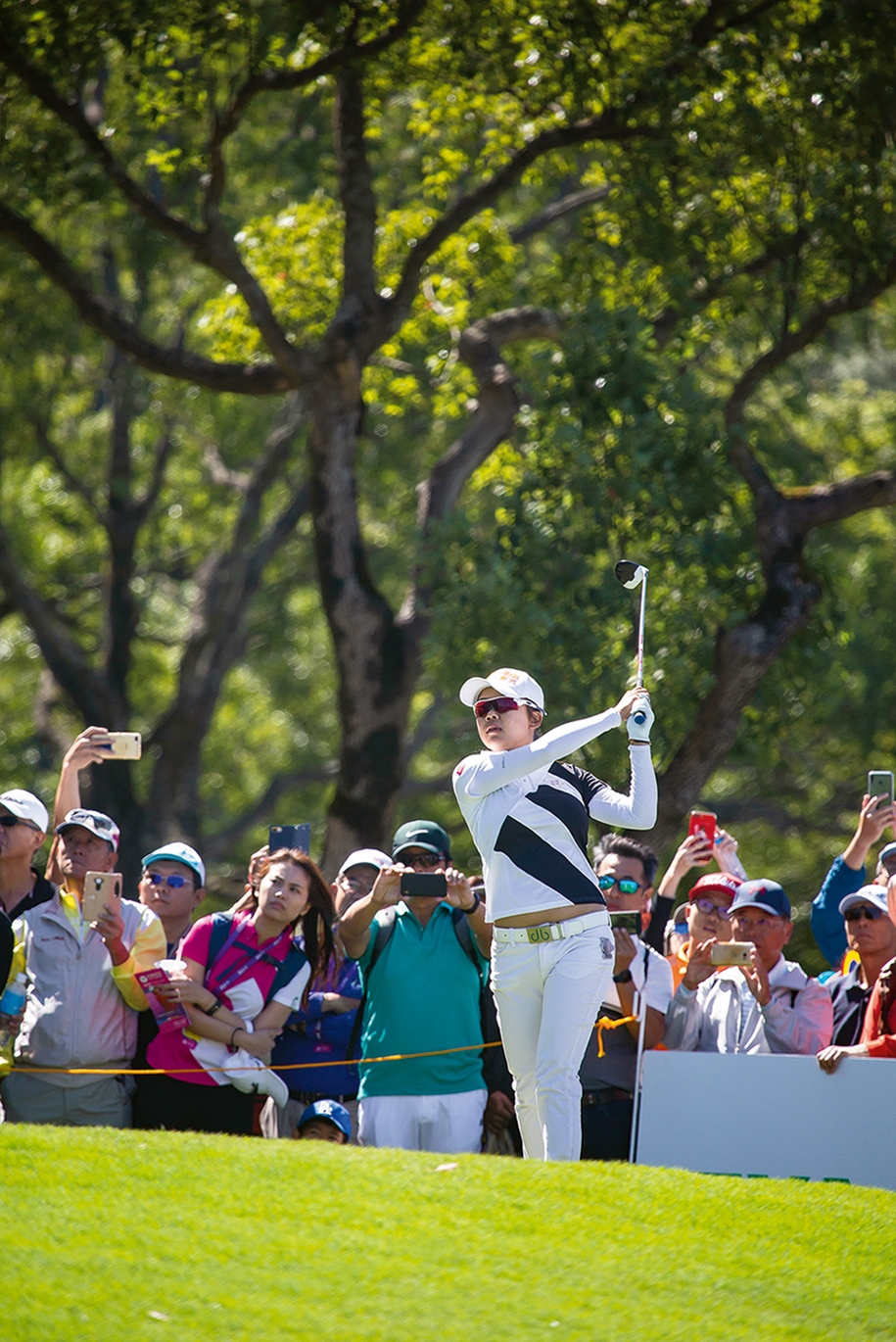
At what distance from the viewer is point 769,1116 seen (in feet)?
21.8

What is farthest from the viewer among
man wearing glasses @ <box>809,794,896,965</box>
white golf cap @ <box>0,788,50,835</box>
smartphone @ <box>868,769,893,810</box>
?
man wearing glasses @ <box>809,794,896,965</box>

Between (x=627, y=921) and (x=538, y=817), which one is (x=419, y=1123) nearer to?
(x=627, y=921)

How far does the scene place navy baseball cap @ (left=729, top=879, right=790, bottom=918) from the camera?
7273mm

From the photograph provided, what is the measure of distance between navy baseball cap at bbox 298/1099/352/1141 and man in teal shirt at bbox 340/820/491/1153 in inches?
3.4

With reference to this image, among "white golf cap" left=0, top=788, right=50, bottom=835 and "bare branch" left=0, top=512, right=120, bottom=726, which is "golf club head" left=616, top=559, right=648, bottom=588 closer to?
"white golf cap" left=0, top=788, right=50, bottom=835

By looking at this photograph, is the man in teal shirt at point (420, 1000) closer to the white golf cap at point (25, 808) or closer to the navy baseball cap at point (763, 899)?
the navy baseball cap at point (763, 899)

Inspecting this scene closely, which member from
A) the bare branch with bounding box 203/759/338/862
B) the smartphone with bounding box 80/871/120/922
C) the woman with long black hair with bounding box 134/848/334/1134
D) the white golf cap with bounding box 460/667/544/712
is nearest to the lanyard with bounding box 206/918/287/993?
the woman with long black hair with bounding box 134/848/334/1134

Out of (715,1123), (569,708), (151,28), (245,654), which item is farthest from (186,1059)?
(245,654)

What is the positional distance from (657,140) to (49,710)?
12808 mm

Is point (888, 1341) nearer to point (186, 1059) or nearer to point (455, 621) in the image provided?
point (186, 1059)

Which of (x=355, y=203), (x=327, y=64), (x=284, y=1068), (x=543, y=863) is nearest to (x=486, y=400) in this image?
(x=355, y=203)

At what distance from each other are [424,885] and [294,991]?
2.59 ft

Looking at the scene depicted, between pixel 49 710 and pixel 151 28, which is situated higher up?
pixel 151 28

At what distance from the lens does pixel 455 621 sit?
43.8ft
